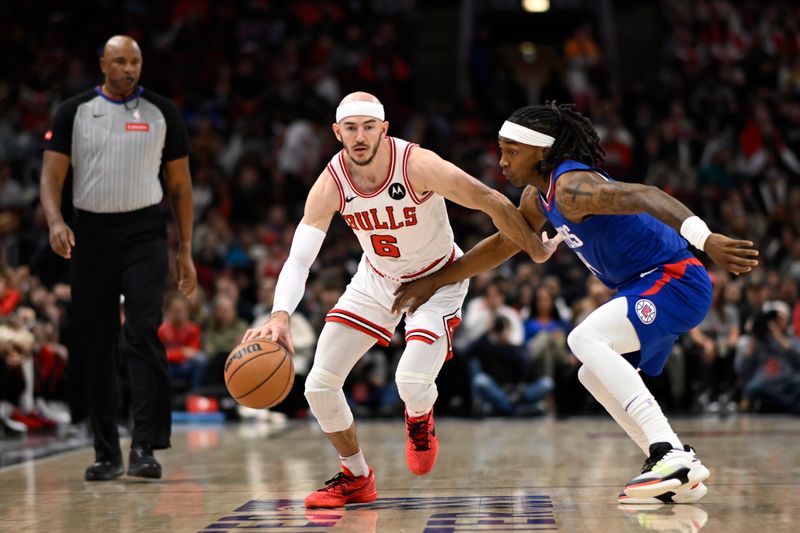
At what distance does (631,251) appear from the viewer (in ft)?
16.3

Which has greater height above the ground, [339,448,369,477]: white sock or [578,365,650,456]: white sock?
[578,365,650,456]: white sock

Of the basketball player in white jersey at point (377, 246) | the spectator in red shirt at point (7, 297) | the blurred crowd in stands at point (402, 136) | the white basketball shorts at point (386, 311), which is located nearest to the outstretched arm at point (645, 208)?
the basketball player in white jersey at point (377, 246)

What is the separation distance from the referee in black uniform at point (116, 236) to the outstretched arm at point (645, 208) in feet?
7.84

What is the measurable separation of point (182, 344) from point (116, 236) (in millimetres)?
5380

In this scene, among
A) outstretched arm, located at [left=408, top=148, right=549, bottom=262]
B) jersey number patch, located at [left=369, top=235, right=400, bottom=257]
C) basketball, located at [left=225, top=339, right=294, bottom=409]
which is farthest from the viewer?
jersey number patch, located at [left=369, top=235, right=400, bottom=257]

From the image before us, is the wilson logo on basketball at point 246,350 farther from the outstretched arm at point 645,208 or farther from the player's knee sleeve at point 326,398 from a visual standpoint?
the outstretched arm at point 645,208

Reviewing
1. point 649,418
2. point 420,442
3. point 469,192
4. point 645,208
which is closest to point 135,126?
point 469,192

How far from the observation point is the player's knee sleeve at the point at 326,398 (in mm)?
5031

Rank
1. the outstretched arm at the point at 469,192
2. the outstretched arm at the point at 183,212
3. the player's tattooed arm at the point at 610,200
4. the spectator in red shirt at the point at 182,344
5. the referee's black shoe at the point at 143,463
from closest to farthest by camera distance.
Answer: the player's tattooed arm at the point at 610,200, the outstretched arm at the point at 469,192, the referee's black shoe at the point at 143,463, the outstretched arm at the point at 183,212, the spectator in red shirt at the point at 182,344

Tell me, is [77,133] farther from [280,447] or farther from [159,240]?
[280,447]

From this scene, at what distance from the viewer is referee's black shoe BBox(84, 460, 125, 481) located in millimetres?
5965

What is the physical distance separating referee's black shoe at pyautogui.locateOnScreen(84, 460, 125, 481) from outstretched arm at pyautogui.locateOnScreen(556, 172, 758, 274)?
9.27 ft

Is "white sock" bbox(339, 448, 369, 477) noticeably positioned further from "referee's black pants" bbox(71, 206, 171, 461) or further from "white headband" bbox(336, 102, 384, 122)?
"white headband" bbox(336, 102, 384, 122)

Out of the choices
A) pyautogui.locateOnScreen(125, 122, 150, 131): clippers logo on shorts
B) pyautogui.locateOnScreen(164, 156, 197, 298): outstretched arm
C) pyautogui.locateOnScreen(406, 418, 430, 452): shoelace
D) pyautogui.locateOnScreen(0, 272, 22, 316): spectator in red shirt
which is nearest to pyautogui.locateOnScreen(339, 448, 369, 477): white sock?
pyautogui.locateOnScreen(406, 418, 430, 452): shoelace
